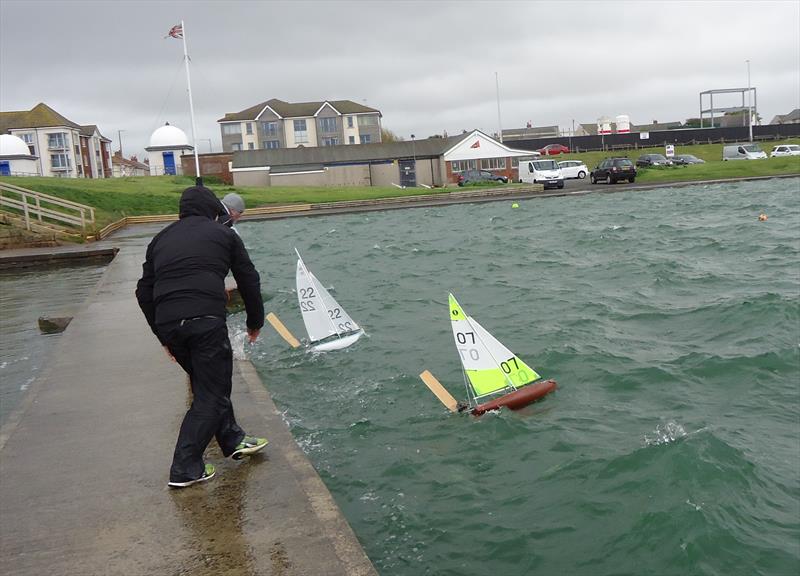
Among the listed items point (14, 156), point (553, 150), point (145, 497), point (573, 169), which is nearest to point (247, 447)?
point (145, 497)

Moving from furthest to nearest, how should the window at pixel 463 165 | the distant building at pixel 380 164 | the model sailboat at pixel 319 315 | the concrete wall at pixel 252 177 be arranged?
the window at pixel 463 165 → the concrete wall at pixel 252 177 → the distant building at pixel 380 164 → the model sailboat at pixel 319 315

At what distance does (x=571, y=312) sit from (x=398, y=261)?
9.78 meters

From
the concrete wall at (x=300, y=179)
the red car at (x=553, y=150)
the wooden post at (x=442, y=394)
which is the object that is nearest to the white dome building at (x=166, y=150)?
the concrete wall at (x=300, y=179)

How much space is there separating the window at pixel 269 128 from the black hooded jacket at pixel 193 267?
3771 inches

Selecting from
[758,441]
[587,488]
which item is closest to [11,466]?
[587,488]

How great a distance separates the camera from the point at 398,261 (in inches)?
926

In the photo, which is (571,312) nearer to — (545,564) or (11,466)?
(545,564)

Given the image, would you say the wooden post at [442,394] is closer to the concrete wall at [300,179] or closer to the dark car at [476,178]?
the dark car at [476,178]

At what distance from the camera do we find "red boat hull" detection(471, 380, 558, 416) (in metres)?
8.85

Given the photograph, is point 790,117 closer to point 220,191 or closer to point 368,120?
point 368,120

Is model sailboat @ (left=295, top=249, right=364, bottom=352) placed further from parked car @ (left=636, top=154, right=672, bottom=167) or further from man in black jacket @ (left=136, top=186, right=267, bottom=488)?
parked car @ (left=636, top=154, right=672, bottom=167)

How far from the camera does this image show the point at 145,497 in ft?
17.9

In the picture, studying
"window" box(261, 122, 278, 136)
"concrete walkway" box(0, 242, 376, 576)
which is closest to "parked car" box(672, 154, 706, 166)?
"window" box(261, 122, 278, 136)

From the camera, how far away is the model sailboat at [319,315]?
506 inches
